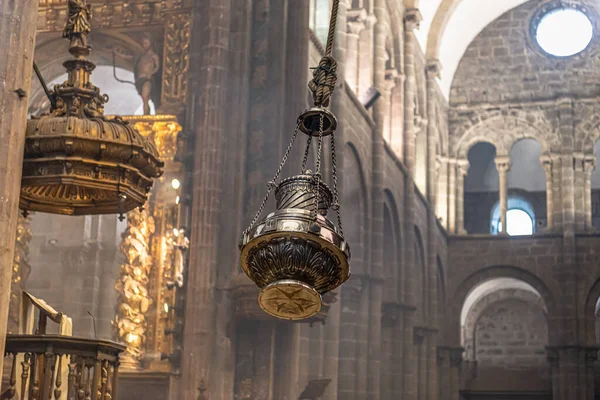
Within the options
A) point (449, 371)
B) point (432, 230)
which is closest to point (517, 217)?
point (449, 371)

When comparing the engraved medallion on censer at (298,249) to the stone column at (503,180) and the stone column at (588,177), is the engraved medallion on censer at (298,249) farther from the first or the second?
the stone column at (503,180)

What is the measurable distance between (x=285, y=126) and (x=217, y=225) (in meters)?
1.77

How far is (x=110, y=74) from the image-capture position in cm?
2019

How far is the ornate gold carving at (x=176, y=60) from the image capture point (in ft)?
50.3

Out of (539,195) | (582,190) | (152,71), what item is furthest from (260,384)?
(539,195)

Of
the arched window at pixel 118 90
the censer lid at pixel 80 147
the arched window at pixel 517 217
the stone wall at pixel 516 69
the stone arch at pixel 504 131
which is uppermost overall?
the stone wall at pixel 516 69

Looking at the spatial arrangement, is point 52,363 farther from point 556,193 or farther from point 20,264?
point 556,193

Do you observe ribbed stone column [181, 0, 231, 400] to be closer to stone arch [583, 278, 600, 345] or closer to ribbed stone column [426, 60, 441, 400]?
ribbed stone column [426, 60, 441, 400]

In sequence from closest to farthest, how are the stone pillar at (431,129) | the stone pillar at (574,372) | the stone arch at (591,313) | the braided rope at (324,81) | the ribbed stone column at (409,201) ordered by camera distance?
the braided rope at (324,81) → the ribbed stone column at (409,201) → the stone pillar at (431,129) → the stone pillar at (574,372) → the stone arch at (591,313)

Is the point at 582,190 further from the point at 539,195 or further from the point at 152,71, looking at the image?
the point at 152,71

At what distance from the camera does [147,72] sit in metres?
15.7

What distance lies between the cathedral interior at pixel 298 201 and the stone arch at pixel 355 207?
0.04m

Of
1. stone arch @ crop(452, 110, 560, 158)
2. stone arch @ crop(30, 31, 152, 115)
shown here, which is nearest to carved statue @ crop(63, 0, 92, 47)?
stone arch @ crop(30, 31, 152, 115)

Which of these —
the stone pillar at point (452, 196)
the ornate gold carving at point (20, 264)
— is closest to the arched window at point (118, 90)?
the ornate gold carving at point (20, 264)
